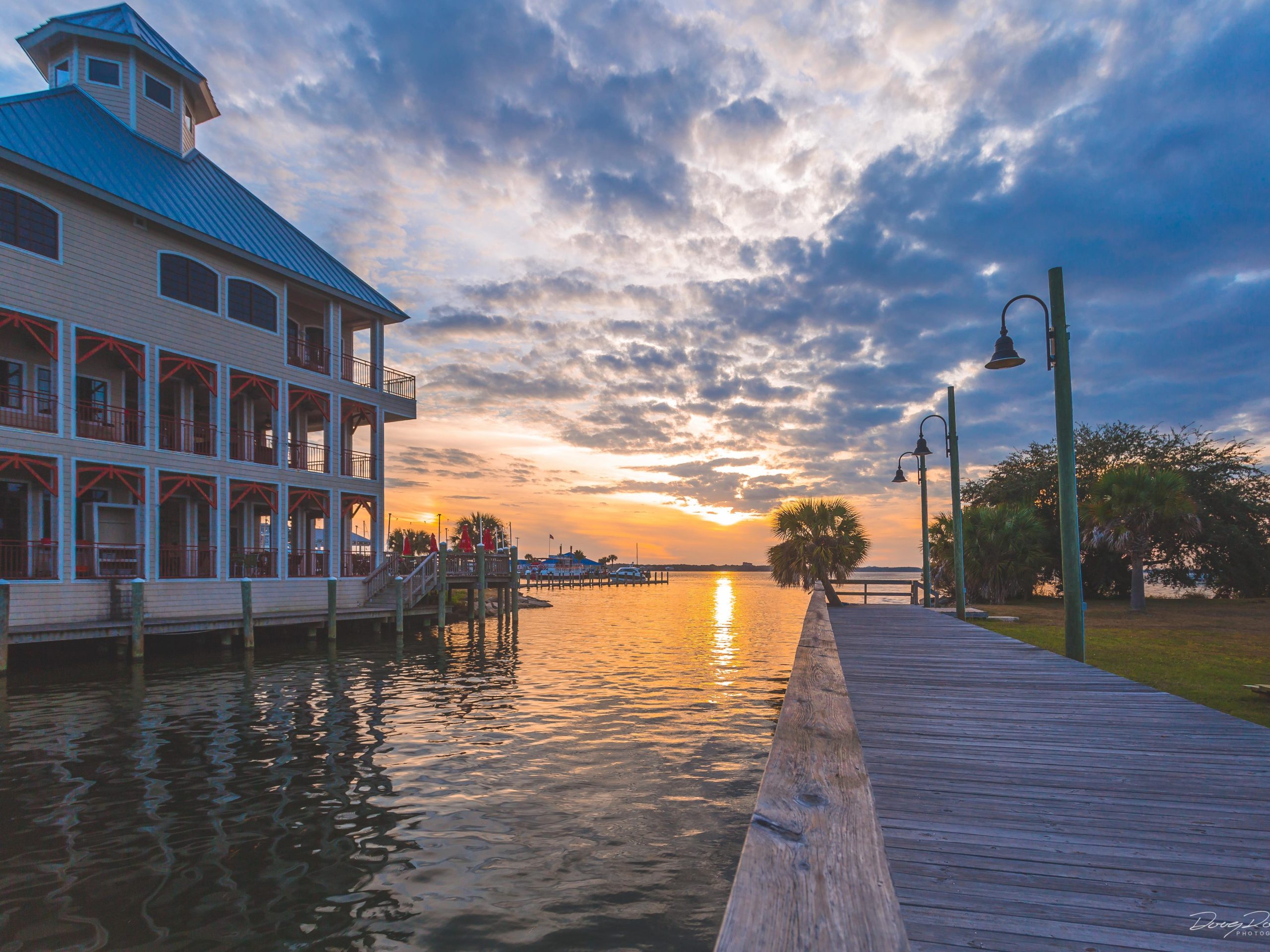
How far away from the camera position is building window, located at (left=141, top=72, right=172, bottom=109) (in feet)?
86.7

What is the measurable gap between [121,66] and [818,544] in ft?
101

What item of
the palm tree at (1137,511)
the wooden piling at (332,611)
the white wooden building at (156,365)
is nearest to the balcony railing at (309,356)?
the white wooden building at (156,365)

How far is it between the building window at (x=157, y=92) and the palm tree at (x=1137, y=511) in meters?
38.8

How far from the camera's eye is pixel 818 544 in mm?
27516

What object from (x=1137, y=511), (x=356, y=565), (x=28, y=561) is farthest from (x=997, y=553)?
(x=28, y=561)

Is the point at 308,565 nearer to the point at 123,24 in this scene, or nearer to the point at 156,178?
the point at 156,178

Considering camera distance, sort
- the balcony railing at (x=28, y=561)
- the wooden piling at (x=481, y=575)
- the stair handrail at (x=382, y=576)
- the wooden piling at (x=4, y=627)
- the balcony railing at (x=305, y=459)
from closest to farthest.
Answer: the wooden piling at (x=4, y=627), the balcony railing at (x=28, y=561), the balcony railing at (x=305, y=459), the stair handrail at (x=382, y=576), the wooden piling at (x=481, y=575)

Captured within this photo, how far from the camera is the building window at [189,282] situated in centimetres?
2347

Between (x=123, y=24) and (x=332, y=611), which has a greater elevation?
(x=123, y=24)

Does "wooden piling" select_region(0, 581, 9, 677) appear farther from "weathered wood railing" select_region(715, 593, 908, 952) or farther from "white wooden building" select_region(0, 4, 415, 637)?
"weathered wood railing" select_region(715, 593, 908, 952)

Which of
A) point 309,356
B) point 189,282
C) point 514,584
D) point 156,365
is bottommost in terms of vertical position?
point 514,584

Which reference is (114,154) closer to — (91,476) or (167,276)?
(167,276)

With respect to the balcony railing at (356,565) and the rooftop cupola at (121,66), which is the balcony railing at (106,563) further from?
the rooftop cupola at (121,66)

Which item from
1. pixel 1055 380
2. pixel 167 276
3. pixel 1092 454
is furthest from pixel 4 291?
pixel 1092 454
